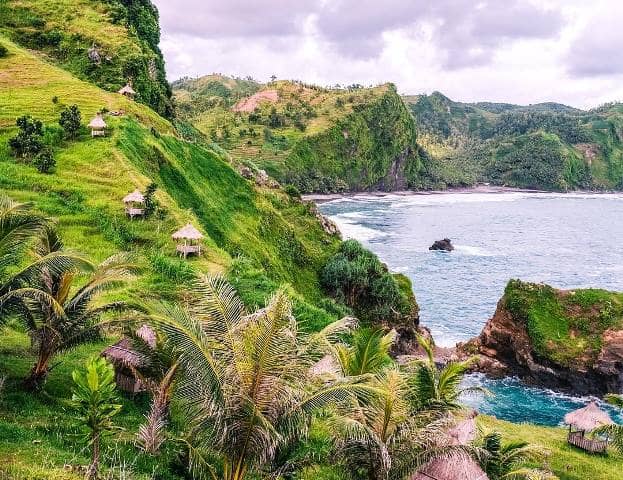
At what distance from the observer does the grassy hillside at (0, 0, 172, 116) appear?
55.3m

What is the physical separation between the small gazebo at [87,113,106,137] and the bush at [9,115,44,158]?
3204 mm

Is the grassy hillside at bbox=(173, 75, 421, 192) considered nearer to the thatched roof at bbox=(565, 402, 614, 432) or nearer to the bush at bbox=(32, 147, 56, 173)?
the bush at bbox=(32, 147, 56, 173)

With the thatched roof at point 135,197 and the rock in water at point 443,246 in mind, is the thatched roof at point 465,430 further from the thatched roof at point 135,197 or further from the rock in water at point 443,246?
the rock in water at point 443,246

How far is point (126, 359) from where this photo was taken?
48.7 feet

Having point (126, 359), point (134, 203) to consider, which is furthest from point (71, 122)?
point (126, 359)

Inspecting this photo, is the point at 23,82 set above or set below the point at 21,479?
above

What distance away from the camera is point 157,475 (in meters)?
11.8

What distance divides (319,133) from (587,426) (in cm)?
12664

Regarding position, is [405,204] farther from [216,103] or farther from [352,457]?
[352,457]

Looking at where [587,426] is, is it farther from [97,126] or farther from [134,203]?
[97,126]

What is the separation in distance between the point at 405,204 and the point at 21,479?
132m

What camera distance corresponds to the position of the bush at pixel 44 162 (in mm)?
30094

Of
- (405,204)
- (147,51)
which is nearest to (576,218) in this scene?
(405,204)

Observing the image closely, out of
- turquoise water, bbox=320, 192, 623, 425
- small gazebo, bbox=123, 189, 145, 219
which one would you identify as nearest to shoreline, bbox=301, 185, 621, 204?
turquoise water, bbox=320, 192, 623, 425
